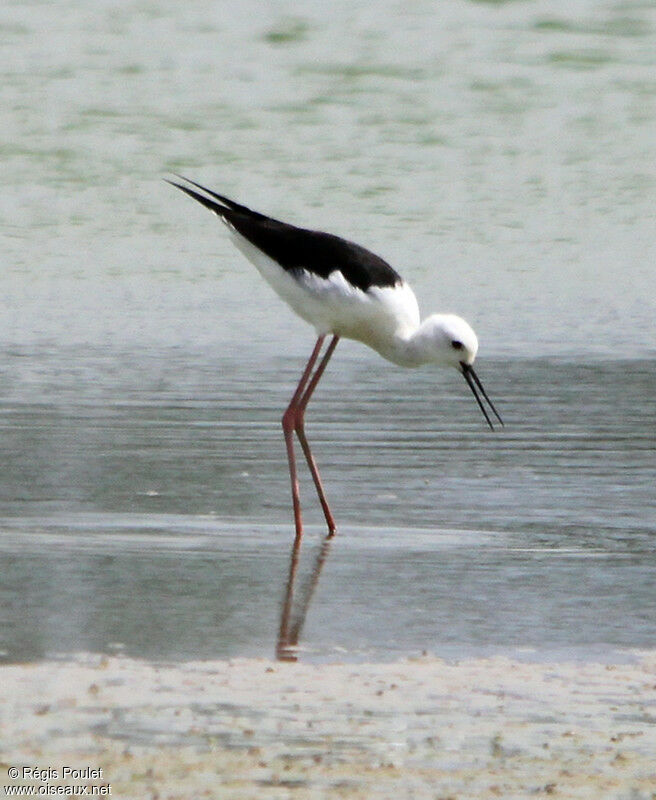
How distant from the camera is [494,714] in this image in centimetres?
482

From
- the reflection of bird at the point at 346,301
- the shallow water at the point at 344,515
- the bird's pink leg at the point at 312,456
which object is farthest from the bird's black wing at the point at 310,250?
the shallow water at the point at 344,515

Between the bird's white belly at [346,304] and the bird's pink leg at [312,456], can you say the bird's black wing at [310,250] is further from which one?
the bird's pink leg at [312,456]

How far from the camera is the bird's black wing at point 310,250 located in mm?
8297

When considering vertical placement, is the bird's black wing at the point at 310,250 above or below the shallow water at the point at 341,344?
above

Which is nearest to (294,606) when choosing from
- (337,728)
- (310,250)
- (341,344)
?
(337,728)

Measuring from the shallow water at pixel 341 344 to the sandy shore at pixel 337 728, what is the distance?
0.32 meters

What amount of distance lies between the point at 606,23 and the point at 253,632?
61.8 feet

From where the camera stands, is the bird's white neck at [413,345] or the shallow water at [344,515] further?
the bird's white neck at [413,345]

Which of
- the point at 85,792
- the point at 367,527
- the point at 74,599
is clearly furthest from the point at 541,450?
the point at 85,792

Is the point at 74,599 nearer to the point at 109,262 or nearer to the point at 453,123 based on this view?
the point at 109,262

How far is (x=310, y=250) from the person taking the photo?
8.45 metres

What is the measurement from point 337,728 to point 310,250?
4074mm

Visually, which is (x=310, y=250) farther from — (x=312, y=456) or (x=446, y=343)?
(x=312, y=456)

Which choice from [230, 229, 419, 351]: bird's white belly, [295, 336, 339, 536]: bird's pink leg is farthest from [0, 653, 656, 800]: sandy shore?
[230, 229, 419, 351]: bird's white belly
